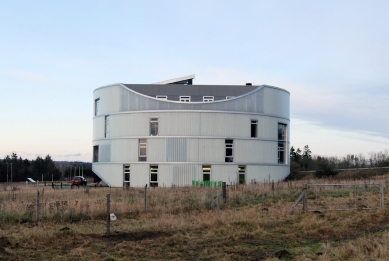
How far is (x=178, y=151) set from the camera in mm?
51750

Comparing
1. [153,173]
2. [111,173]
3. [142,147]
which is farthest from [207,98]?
[111,173]

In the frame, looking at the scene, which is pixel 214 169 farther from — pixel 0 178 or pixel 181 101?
pixel 0 178

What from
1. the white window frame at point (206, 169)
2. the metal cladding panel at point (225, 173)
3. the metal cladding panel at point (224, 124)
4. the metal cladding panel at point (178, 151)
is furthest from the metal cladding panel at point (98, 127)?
the metal cladding panel at point (225, 173)

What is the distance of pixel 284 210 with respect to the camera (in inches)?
820

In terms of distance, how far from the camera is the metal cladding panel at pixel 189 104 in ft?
171

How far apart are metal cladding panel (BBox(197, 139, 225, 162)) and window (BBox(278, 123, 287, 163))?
9.76m

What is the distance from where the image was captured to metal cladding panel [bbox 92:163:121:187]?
5366 centimetres

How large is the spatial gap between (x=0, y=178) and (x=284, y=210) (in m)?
105

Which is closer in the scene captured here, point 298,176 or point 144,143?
point 144,143

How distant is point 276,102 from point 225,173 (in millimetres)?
11948

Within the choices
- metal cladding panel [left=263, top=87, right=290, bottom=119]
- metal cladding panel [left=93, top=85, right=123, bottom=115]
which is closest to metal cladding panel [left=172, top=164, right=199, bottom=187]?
metal cladding panel [left=93, top=85, right=123, bottom=115]

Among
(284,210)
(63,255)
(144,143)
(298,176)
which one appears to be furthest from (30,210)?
(298,176)

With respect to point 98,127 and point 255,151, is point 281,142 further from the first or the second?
point 98,127

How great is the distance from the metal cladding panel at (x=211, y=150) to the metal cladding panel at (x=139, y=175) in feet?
21.2
